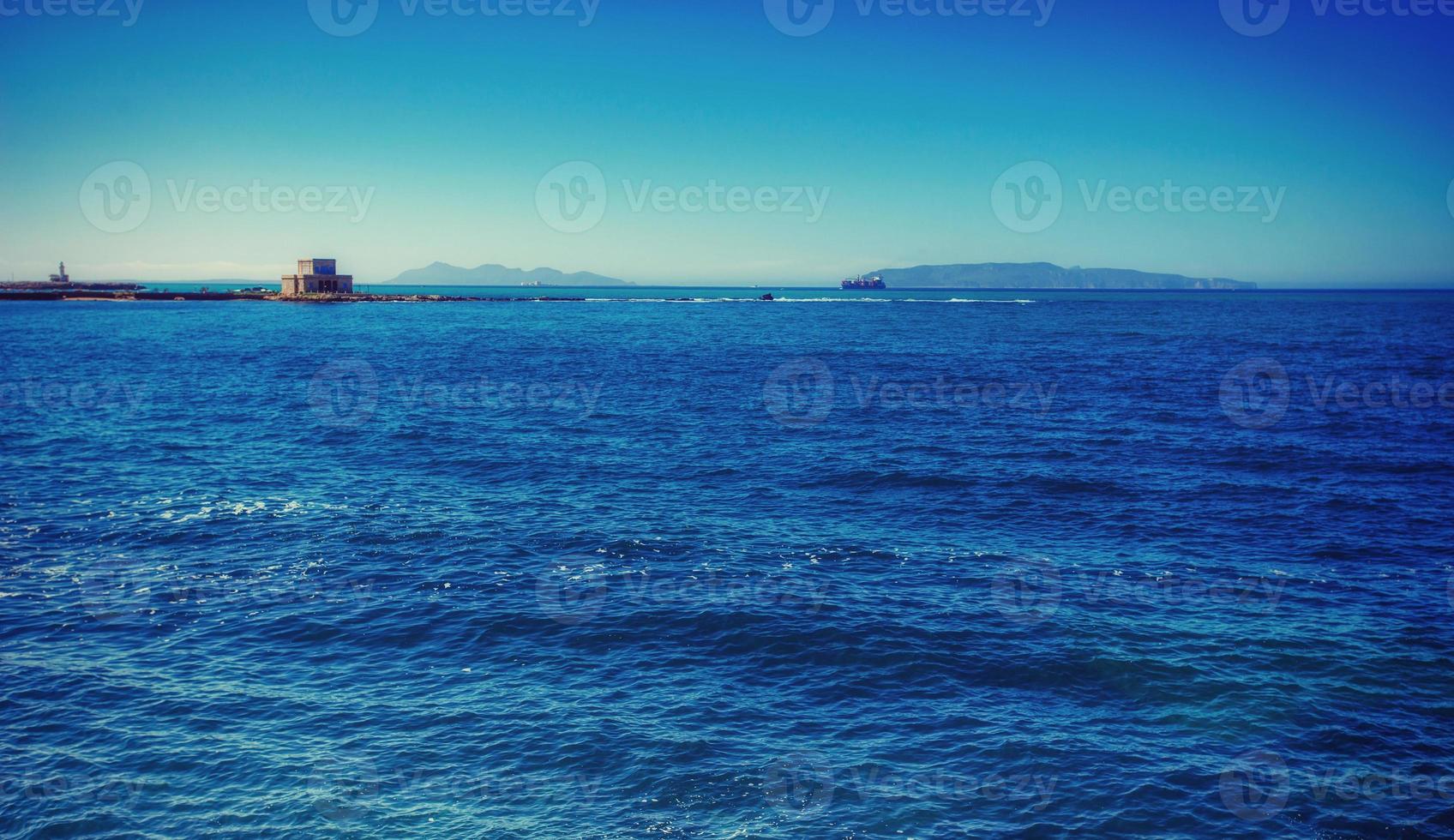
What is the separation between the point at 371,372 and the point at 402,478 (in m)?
50.8

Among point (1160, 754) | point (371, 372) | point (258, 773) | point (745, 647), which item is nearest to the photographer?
point (258, 773)

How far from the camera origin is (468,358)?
10494cm

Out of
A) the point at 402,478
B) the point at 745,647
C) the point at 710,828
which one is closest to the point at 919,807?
the point at 710,828

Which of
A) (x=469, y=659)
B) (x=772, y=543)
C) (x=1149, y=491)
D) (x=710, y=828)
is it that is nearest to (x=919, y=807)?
(x=710, y=828)

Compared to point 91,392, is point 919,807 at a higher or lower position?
lower

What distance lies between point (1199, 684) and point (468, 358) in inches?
3760

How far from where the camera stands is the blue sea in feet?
57.0

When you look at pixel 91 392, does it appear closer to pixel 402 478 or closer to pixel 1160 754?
pixel 402 478

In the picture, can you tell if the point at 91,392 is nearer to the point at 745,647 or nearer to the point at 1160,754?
the point at 745,647

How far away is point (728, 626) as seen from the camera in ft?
83.7

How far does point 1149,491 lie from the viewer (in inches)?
1571

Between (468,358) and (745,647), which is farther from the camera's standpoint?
(468,358)

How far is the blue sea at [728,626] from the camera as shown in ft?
57.0

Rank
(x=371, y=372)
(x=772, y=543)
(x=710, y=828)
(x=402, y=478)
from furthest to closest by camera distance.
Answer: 1. (x=371, y=372)
2. (x=402, y=478)
3. (x=772, y=543)
4. (x=710, y=828)
